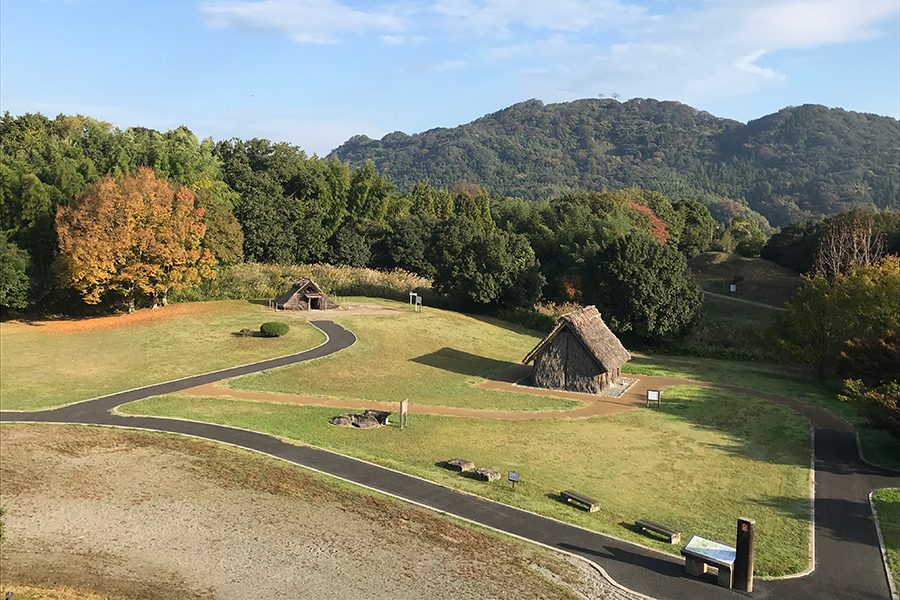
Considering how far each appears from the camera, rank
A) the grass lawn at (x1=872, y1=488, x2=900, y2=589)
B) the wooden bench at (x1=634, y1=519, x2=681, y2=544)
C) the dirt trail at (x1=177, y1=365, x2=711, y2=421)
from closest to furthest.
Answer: the grass lawn at (x1=872, y1=488, x2=900, y2=589) → the wooden bench at (x1=634, y1=519, x2=681, y2=544) → the dirt trail at (x1=177, y1=365, x2=711, y2=421)

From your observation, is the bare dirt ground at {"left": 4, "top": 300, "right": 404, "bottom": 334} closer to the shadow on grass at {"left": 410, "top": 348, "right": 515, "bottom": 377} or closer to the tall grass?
the tall grass

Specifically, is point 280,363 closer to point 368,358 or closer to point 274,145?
point 368,358

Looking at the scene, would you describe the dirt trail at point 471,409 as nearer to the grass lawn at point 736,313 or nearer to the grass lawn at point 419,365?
the grass lawn at point 419,365

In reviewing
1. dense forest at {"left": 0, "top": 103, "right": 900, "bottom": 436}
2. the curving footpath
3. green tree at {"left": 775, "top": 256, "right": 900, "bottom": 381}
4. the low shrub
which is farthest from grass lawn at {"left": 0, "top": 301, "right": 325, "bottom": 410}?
green tree at {"left": 775, "top": 256, "right": 900, "bottom": 381}

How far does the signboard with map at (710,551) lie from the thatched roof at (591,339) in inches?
761

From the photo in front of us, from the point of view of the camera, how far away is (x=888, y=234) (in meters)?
63.7

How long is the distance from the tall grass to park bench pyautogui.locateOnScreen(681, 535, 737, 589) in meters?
46.5

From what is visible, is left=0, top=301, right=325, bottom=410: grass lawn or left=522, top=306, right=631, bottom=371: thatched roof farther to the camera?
left=522, top=306, right=631, bottom=371: thatched roof

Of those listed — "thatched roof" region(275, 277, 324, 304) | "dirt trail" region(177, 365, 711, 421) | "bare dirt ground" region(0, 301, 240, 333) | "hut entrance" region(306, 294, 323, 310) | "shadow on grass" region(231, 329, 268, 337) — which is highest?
"thatched roof" region(275, 277, 324, 304)

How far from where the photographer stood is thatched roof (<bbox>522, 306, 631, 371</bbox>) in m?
34.3

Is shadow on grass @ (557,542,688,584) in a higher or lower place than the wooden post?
lower

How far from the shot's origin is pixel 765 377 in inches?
1585

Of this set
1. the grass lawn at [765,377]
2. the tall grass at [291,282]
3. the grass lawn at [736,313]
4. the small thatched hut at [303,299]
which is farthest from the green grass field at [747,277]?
the small thatched hut at [303,299]

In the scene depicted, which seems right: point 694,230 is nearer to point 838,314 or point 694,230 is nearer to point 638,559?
point 838,314
